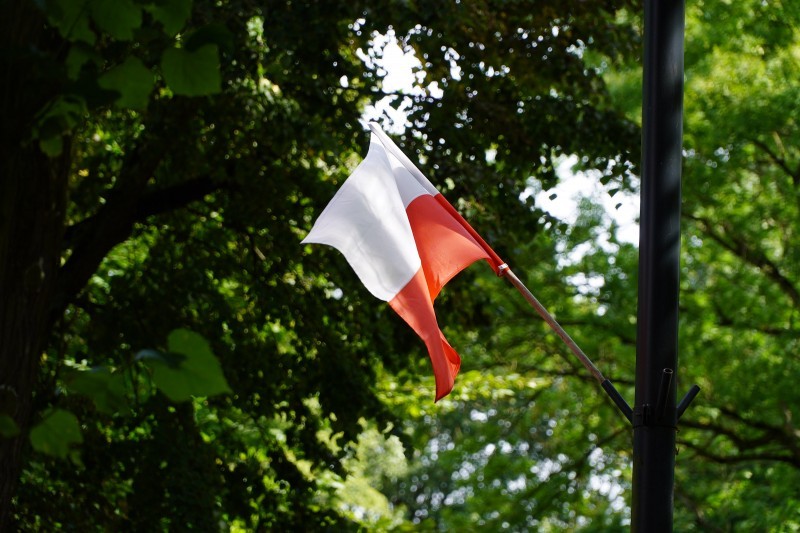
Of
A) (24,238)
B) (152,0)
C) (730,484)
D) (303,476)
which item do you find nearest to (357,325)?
(303,476)

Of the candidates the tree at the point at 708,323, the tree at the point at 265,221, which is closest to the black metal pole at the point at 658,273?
the tree at the point at 265,221

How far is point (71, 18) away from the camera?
222 centimetres

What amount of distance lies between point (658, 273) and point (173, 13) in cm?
212

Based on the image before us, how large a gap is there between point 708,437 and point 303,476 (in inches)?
362

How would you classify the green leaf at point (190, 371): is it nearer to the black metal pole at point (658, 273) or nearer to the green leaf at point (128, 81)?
the green leaf at point (128, 81)

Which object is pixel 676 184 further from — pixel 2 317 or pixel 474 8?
pixel 474 8

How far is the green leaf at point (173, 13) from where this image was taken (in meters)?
2.26

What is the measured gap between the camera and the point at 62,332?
9414 millimetres

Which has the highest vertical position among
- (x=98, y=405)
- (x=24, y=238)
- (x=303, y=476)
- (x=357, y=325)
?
(x=357, y=325)

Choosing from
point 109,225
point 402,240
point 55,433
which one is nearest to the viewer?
point 55,433

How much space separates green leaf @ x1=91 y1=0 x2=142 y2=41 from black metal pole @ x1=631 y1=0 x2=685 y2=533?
2149 mm

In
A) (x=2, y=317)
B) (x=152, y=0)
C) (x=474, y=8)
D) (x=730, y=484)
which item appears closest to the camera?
(x=152, y=0)

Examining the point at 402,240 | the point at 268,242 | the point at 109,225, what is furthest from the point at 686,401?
the point at 268,242

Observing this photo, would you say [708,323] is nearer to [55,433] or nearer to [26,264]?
[26,264]
